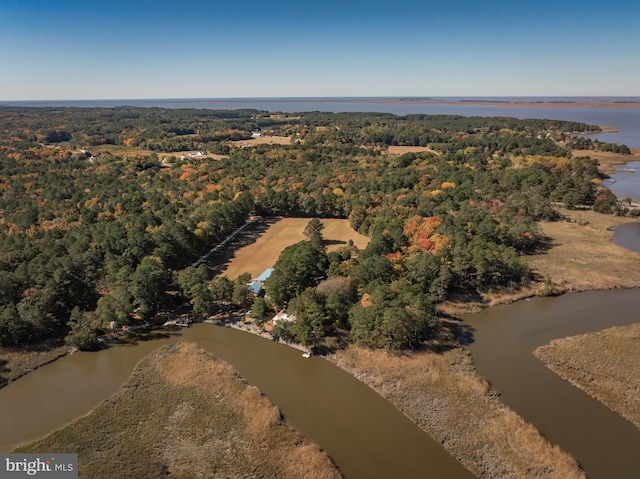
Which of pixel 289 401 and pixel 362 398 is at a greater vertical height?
pixel 362 398

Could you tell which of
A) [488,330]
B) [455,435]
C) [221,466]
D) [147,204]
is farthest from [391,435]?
[147,204]

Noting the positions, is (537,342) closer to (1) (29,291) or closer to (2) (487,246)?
(2) (487,246)

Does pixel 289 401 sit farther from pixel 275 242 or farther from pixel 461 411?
pixel 275 242

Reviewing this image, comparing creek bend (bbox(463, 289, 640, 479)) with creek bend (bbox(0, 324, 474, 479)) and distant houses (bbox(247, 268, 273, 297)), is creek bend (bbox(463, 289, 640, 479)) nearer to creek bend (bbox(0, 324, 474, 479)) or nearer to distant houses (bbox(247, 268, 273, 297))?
creek bend (bbox(0, 324, 474, 479))

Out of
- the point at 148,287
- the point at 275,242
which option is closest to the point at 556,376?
the point at 148,287

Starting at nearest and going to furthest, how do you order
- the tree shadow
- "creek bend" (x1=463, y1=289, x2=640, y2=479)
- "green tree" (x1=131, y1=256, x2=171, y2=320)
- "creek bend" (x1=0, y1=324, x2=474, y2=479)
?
"creek bend" (x1=0, y1=324, x2=474, y2=479) → "creek bend" (x1=463, y1=289, x2=640, y2=479) → the tree shadow → "green tree" (x1=131, y1=256, x2=171, y2=320)

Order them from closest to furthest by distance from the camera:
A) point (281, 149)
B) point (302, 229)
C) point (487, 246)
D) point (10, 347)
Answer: point (10, 347) < point (487, 246) < point (302, 229) < point (281, 149)

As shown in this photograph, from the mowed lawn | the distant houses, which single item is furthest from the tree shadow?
the mowed lawn
